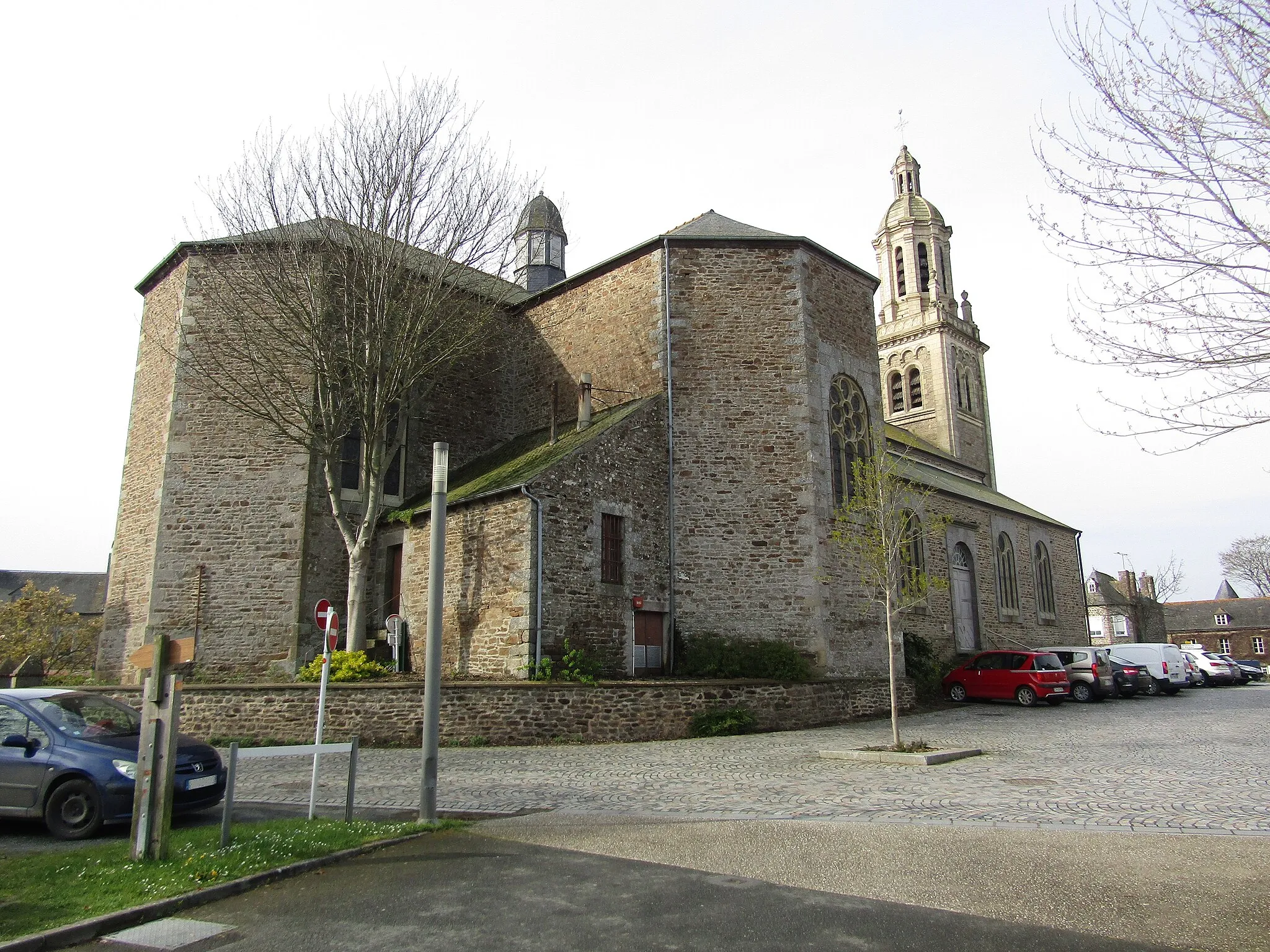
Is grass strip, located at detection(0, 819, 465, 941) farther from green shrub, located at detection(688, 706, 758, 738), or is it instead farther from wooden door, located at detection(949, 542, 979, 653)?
wooden door, located at detection(949, 542, 979, 653)

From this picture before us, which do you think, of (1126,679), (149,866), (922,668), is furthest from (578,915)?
(1126,679)

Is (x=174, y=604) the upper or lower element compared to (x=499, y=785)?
upper

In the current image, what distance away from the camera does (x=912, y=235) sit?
44875 mm

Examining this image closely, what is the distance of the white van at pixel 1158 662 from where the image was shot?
2477 cm

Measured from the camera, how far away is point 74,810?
8008 millimetres

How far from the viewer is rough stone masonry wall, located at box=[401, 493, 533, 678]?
48.9 ft

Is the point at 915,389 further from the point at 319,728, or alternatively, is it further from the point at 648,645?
the point at 319,728

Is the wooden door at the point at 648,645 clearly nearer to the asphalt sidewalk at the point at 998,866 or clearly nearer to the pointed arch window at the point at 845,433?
the pointed arch window at the point at 845,433

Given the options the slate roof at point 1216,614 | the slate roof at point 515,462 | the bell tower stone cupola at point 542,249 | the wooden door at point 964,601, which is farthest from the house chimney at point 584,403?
the slate roof at point 1216,614

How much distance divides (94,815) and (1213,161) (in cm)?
1061

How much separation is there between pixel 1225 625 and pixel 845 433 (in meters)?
55.7

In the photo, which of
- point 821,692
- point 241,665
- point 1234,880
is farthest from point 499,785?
point 241,665

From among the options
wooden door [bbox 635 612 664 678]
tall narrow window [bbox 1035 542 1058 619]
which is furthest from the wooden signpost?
tall narrow window [bbox 1035 542 1058 619]

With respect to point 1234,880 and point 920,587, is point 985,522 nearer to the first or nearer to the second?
point 920,587
